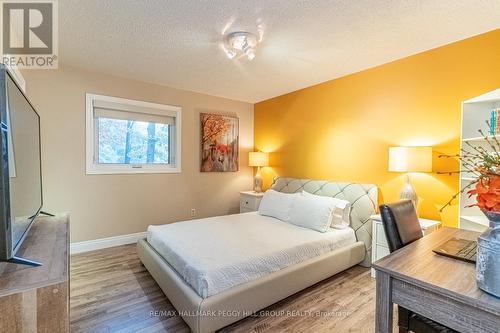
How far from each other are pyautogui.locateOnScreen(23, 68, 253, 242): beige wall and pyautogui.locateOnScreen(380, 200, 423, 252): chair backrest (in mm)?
3163

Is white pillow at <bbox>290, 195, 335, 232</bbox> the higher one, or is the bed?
white pillow at <bbox>290, 195, 335, 232</bbox>

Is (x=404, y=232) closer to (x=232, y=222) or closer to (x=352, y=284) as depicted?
(x=352, y=284)

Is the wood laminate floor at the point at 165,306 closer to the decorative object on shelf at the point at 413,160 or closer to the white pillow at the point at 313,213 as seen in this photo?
the white pillow at the point at 313,213

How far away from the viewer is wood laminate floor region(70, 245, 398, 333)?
178cm

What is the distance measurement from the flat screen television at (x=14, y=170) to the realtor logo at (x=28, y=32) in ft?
3.04

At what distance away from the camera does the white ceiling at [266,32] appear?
1.81 metres

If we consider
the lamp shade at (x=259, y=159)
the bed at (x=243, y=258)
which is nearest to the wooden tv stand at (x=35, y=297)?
the bed at (x=243, y=258)

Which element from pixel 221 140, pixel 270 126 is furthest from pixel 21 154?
pixel 270 126

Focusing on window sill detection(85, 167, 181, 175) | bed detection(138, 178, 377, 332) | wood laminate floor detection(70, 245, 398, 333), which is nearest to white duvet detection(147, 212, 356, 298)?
bed detection(138, 178, 377, 332)

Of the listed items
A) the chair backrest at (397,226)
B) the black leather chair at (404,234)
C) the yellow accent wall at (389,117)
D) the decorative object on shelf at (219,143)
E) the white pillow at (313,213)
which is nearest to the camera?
the black leather chair at (404,234)

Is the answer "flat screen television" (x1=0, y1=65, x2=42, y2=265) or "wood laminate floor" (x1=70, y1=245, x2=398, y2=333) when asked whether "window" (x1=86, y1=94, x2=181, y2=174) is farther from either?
"flat screen television" (x1=0, y1=65, x2=42, y2=265)

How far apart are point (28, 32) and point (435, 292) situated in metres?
3.42

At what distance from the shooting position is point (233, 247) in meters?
2.08

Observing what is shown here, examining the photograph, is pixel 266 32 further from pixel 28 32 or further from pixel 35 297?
pixel 35 297
